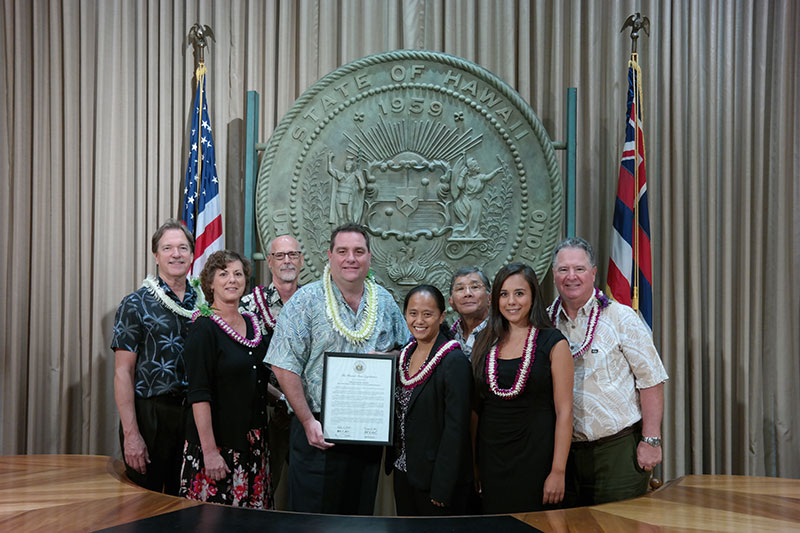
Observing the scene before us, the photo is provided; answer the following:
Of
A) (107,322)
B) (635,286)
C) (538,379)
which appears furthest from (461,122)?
(107,322)

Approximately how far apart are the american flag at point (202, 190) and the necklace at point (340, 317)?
149cm

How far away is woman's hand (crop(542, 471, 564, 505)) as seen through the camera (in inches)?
94.7

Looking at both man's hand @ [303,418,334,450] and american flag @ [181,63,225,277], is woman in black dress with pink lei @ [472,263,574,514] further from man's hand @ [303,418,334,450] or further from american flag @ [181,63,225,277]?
american flag @ [181,63,225,277]

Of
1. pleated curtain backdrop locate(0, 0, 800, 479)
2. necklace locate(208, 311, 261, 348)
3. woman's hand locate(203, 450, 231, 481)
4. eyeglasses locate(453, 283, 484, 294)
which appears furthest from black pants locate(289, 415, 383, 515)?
pleated curtain backdrop locate(0, 0, 800, 479)

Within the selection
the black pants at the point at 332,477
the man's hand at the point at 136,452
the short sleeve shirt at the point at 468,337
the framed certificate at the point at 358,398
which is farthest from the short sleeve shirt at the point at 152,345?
the short sleeve shirt at the point at 468,337

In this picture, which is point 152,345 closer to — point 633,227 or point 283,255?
point 283,255

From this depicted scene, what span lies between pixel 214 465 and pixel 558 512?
145cm

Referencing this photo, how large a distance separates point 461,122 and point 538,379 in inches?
79.6

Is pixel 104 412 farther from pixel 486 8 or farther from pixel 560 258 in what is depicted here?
pixel 486 8

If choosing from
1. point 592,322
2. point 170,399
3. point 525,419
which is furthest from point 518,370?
point 170,399

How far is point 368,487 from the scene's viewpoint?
8.81 feet

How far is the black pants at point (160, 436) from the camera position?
3057 millimetres

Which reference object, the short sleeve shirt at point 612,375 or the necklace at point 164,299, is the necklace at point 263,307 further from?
the short sleeve shirt at point 612,375

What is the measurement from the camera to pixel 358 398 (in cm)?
255
